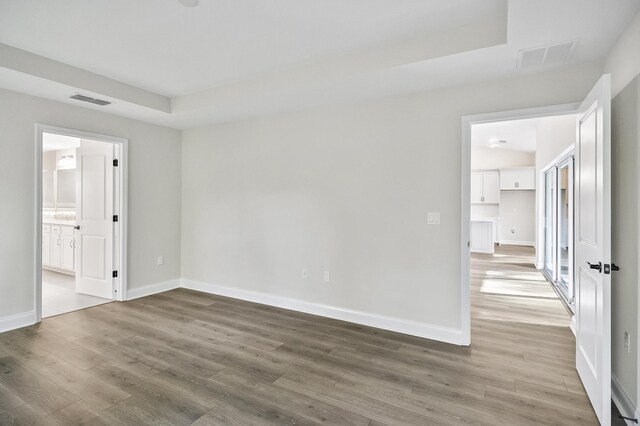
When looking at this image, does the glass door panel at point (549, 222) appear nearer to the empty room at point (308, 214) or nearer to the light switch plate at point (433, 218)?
the empty room at point (308, 214)

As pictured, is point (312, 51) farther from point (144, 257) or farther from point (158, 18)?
point (144, 257)

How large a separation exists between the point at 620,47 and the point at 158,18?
3344 mm

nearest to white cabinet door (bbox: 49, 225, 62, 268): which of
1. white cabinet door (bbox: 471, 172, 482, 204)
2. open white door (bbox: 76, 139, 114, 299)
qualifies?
open white door (bbox: 76, 139, 114, 299)

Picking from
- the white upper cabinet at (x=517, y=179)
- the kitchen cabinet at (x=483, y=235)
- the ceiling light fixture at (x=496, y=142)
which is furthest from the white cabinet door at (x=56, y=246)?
the white upper cabinet at (x=517, y=179)

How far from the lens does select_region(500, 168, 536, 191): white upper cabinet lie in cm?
1042

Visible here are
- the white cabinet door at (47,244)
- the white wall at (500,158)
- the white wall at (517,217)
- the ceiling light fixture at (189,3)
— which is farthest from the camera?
the white wall at (500,158)

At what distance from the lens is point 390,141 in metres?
3.67

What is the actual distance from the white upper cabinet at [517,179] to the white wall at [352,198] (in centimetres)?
856

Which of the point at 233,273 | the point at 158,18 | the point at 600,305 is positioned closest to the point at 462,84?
the point at 600,305

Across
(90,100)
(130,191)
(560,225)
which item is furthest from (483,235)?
(90,100)

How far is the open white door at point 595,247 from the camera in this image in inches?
79.9

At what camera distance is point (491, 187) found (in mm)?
10773

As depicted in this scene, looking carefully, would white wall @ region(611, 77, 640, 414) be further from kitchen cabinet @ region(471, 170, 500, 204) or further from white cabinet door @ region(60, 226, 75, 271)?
kitchen cabinet @ region(471, 170, 500, 204)

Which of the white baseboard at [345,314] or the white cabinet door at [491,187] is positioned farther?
the white cabinet door at [491,187]
